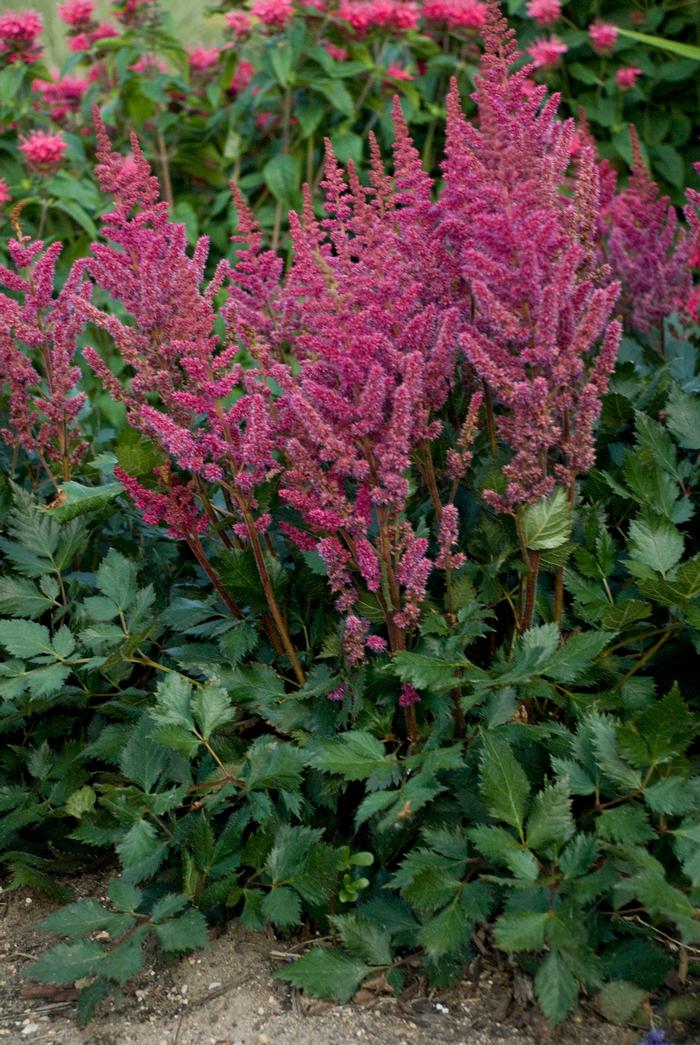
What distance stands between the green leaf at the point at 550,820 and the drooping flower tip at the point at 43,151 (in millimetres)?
3594

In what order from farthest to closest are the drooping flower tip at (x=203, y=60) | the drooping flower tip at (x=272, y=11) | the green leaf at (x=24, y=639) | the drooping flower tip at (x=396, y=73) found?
the drooping flower tip at (x=203, y=60), the drooping flower tip at (x=396, y=73), the drooping flower tip at (x=272, y=11), the green leaf at (x=24, y=639)

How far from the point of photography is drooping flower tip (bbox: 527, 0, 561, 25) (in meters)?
5.15

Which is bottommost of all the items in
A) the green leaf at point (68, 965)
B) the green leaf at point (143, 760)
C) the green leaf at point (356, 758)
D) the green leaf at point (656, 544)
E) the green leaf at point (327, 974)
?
the green leaf at point (68, 965)

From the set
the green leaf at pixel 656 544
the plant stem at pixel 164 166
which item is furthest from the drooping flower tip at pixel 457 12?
the green leaf at pixel 656 544

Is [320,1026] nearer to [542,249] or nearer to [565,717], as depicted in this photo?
[565,717]

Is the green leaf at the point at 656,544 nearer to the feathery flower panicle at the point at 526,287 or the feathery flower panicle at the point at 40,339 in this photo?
the feathery flower panicle at the point at 526,287

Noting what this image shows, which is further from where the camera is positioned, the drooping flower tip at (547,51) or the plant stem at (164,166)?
the plant stem at (164,166)

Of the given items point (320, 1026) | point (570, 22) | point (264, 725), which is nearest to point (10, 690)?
point (264, 725)

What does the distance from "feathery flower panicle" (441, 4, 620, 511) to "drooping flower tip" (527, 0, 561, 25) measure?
3390mm

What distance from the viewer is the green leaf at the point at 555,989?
67.9 inches

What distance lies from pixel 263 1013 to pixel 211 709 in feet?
1.72

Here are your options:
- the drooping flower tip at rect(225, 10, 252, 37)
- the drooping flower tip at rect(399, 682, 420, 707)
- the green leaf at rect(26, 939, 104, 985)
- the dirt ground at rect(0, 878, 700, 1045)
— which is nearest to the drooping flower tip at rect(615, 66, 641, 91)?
the drooping flower tip at rect(225, 10, 252, 37)

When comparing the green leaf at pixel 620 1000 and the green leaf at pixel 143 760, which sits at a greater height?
the green leaf at pixel 143 760

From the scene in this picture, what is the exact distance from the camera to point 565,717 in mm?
2248
